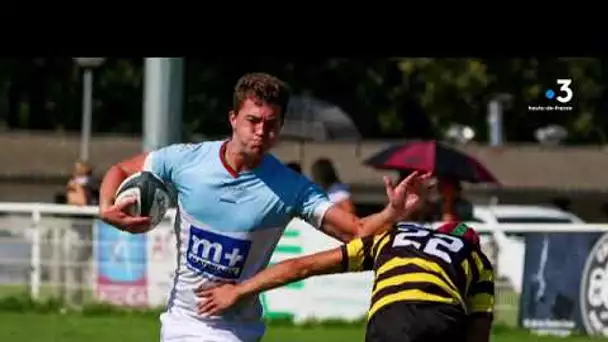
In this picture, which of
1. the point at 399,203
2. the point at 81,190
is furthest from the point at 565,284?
the point at 399,203

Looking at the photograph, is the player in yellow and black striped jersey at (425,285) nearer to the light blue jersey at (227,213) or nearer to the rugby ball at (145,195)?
the light blue jersey at (227,213)

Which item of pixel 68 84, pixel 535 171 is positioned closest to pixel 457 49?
pixel 535 171

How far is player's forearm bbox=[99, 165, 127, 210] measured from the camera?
23.7 feet

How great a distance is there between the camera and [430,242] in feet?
20.9

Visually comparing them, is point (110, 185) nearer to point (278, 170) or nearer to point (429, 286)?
point (278, 170)

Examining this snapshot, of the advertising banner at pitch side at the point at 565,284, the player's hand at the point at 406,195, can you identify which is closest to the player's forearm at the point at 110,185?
the player's hand at the point at 406,195

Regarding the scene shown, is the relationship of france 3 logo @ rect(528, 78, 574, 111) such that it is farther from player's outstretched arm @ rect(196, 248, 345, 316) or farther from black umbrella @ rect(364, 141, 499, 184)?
black umbrella @ rect(364, 141, 499, 184)

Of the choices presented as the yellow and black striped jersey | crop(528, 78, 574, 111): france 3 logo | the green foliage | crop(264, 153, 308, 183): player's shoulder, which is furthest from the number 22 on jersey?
the green foliage

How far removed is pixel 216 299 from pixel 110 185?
2.20 ft

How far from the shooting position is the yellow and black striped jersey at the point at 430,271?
20.7 feet

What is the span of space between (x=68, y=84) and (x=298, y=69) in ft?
23.7

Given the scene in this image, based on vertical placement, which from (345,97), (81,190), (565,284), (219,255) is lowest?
(345,97)

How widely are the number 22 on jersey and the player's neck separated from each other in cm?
106

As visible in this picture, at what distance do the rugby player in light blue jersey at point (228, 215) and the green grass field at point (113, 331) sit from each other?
25.3 ft
